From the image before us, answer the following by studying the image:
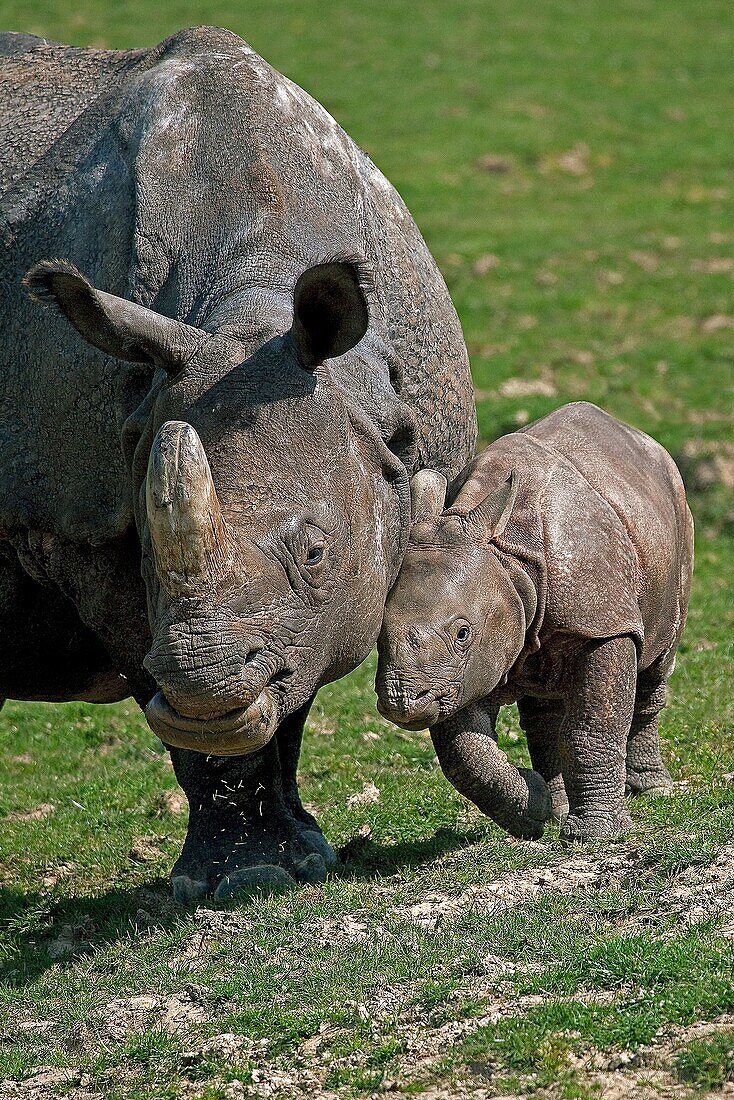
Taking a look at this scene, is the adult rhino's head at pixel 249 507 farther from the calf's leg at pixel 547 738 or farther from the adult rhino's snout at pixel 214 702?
the calf's leg at pixel 547 738

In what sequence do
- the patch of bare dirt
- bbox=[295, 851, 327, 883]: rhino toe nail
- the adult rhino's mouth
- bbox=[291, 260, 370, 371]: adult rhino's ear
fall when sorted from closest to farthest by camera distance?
the adult rhino's mouth < bbox=[291, 260, 370, 371]: adult rhino's ear < the patch of bare dirt < bbox=[295, 851, 327, 883]: rhino toe nail

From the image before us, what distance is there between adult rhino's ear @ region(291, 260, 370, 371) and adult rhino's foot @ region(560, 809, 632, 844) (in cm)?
225

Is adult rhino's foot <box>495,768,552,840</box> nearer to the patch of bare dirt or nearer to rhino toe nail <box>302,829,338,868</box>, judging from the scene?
the patch of bare dirt

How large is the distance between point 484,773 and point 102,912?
191 centimetres

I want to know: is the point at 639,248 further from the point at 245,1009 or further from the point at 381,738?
the point at 245,1009

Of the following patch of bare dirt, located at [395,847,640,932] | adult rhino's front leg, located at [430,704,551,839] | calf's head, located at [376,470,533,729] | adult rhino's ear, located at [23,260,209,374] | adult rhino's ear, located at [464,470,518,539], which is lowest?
patch of bare dirt, located at [395,847,640,932]

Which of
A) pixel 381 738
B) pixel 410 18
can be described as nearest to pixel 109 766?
pixel 381 738

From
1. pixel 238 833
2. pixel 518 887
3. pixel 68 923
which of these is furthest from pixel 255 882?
pixel 518 887

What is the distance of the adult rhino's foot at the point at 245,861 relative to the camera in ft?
21.1

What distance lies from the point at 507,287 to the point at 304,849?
42.7 feet

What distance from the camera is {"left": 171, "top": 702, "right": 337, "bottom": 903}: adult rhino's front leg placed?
6461 mm

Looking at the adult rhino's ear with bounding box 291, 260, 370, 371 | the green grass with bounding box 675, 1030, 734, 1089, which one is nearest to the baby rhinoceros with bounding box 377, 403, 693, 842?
the adult rhino's ear with bounding box 291, 260, 370, 371

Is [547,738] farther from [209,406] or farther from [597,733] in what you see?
[209,406]

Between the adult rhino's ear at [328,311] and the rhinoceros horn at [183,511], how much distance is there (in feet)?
2.20
